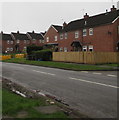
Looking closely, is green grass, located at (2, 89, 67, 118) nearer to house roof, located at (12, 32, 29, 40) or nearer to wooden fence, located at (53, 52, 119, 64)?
wooden fence, located at (53, 52, 119, 64)

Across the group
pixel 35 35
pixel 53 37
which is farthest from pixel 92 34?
pixel 35 35

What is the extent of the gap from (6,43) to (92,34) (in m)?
52.6

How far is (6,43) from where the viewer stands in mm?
86938

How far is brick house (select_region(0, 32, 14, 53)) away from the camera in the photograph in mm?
86062

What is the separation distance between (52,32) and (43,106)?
5031cm

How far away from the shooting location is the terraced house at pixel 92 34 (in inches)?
1479

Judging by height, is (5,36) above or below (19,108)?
above

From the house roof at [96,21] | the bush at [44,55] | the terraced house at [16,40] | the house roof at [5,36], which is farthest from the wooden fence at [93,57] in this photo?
the house roof at [5,36]

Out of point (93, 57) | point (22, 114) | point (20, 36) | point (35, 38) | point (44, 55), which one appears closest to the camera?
point (22, 114)

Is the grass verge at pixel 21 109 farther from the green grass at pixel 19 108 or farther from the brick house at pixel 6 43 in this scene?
the brick house at pixel 6 43

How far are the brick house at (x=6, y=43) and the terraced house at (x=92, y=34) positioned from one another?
3721 centimetres

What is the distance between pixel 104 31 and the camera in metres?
38.9

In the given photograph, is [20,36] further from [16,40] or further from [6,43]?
[6,43]

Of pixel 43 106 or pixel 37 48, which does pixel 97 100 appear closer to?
pixel 43 106
